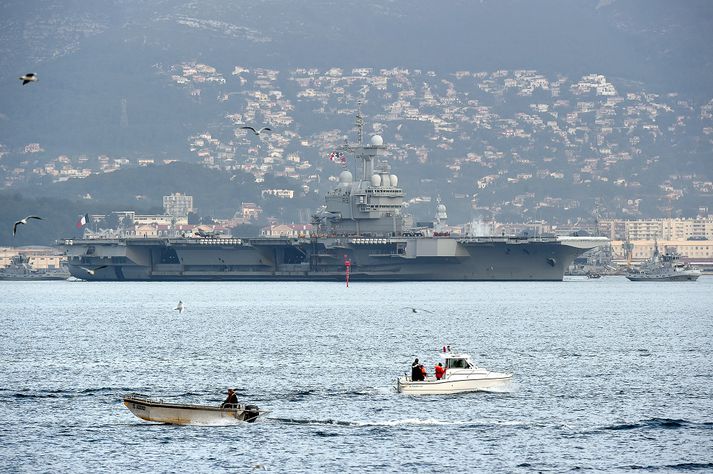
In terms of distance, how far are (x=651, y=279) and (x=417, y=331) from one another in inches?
3556

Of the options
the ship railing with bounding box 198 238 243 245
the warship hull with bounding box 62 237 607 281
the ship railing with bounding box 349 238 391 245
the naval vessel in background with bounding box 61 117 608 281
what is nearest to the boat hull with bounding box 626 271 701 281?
the warship hull with bounding box 62 237 607 281

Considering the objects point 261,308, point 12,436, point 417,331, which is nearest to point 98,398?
point 12,436

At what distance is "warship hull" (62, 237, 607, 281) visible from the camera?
111 meters

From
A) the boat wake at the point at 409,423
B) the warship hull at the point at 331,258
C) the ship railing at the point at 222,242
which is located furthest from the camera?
the ship railing at the point at 222,242

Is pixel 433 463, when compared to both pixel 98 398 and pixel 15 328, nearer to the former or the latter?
pixel 98 398

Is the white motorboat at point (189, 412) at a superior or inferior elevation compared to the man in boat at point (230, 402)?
inferior

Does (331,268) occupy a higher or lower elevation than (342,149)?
lower

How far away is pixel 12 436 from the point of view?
38969mm

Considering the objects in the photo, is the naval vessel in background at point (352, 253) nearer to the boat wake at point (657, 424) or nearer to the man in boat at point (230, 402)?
the boat wake at point (657, 424)

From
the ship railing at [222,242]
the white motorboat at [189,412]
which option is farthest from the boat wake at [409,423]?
the ship railing at [222,242]

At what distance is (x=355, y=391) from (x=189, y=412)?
777 centimetres

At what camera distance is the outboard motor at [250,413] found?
1565 inches

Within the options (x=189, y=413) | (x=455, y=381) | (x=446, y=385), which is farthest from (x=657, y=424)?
(x=189, y=413)

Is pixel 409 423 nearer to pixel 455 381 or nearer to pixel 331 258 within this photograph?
pixel 455 381
